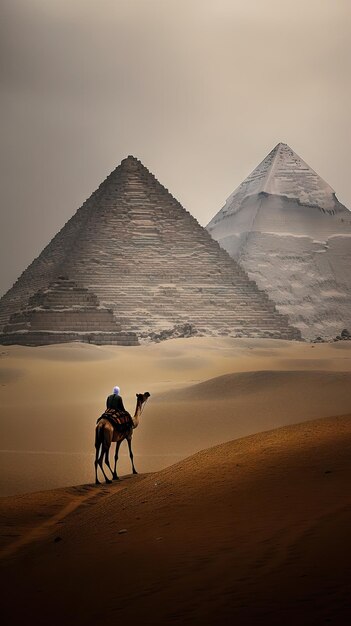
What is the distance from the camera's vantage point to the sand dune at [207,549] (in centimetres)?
377

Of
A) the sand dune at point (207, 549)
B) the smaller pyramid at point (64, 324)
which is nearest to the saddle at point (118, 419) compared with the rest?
the sand dune at point (207, 549)

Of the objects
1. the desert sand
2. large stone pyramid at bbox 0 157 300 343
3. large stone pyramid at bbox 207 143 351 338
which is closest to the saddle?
the desert sand

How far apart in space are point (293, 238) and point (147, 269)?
30.2m

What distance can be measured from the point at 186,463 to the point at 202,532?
3053 mm

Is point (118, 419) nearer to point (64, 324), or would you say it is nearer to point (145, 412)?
point (145, 412)

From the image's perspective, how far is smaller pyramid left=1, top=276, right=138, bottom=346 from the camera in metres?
48.9

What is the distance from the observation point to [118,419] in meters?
8.69

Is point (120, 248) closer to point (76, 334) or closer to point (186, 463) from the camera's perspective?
point (76, 334)

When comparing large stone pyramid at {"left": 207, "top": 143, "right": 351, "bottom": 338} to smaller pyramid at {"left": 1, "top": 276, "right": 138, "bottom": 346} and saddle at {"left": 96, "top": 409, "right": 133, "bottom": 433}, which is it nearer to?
smaller pyramid at {"left": 1, "top": 276, "right": 138, "bottom": 346}

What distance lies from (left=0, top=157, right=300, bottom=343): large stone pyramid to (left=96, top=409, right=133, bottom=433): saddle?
54662mm

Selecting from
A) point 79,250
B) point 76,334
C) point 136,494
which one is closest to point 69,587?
point 136,494

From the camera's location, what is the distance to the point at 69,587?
4566 millimetres

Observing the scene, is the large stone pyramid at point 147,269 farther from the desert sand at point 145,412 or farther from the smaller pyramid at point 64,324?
the desert sand at point 145,412

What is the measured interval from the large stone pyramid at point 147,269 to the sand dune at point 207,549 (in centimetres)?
5678
